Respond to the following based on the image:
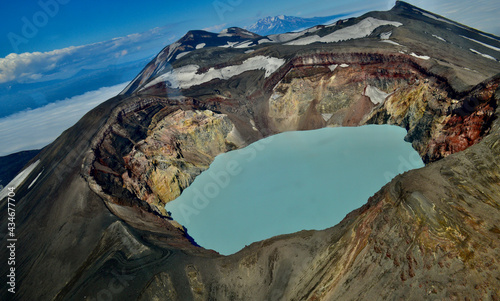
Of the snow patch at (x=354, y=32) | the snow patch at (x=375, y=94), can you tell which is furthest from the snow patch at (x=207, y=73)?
the snow patch at (x=375, y=94)

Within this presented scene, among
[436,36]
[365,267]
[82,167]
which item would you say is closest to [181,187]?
[82,167]

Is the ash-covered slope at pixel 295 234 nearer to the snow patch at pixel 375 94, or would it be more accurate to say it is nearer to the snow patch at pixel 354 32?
the snow patch at pixel 375 94

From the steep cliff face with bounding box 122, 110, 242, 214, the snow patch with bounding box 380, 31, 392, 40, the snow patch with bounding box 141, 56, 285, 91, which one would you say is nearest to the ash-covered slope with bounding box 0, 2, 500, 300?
the steep cliff face with bounding box 122, 110, 242, 214

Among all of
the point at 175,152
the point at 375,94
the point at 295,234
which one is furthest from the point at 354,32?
the point at 295,234

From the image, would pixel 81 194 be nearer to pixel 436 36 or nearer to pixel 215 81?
pixel 215 81

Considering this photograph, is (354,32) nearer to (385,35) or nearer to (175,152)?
(385,35)

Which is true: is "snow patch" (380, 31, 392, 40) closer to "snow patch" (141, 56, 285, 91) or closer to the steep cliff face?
"snow patch" (141, 56, 285, 91)

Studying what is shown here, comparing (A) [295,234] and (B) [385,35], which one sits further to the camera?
(B) [385,35]

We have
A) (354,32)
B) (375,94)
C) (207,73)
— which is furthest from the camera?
(354,32)
